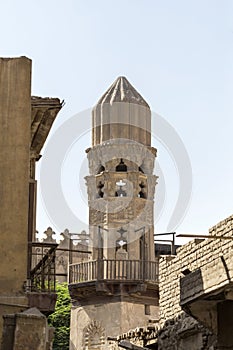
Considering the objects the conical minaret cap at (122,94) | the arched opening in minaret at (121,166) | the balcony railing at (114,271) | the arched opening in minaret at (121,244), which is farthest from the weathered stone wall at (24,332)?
the conical minaret cap at (122,94)

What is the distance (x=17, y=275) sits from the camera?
611 inches

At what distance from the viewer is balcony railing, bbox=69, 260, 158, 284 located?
34656mm

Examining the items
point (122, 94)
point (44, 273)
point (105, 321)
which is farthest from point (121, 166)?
point (44, 273)

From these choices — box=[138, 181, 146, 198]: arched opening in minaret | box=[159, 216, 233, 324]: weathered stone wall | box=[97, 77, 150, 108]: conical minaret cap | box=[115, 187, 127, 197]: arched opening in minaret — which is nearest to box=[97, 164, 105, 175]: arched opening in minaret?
box=[115, 187, 127, 197]: arched opening in minaret

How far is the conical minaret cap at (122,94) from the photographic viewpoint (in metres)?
38.7

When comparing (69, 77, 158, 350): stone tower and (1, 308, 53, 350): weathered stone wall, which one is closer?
(1, 308, 53, 350): weathered stone wall

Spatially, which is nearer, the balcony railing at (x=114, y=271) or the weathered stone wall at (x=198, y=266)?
the weathered stone wall at (x=198, y=266)

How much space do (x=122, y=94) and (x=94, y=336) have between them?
11.6 m

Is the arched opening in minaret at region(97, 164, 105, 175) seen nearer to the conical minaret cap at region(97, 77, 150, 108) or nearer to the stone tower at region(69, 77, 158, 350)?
the stone tower at region(69, 77, 158, 350)

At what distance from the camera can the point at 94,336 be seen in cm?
3459

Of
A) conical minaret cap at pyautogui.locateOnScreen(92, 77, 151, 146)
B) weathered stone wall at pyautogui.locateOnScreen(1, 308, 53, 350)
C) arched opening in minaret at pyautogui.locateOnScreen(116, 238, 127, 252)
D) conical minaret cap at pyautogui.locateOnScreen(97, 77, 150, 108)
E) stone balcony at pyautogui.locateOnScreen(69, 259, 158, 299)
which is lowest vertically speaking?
weathered stone wall at pyautogui.locateOnScreen(1, 308, 53, 350)

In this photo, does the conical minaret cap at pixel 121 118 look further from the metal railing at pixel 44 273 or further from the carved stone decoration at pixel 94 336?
the metal railing at pixel 44 273

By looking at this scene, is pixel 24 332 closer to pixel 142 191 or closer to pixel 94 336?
Answer: pixel 94 336

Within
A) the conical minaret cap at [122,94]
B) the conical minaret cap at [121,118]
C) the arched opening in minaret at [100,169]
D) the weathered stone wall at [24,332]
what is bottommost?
the weathered stone wall at [24,332]
